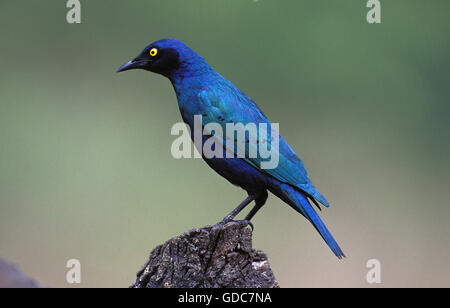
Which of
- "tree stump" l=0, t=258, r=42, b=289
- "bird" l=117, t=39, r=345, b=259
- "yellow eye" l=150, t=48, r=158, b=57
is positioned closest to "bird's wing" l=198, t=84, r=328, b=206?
"bird" l=117, t=39, r=345, b=259

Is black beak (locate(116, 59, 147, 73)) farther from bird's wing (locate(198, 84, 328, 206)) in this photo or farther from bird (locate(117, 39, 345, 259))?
bird's wing (locate(198, 84, 328, 206))

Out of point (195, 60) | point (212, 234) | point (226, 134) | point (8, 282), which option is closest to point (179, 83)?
point (195, 60)

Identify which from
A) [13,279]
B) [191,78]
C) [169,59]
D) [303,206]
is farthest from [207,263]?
[169,59]

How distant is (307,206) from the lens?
4.46 m

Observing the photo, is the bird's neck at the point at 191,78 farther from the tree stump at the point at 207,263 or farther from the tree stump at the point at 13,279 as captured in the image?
the tree stump at the point at 13,279

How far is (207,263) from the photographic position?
382cm

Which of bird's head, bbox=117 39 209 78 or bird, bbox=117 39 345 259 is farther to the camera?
bird's head, bbox=117 39 209 78

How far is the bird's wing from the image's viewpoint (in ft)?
14.9

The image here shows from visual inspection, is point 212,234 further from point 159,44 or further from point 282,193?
point 159,44

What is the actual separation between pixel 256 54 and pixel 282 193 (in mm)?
5765

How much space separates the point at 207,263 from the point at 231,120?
1.36 meters

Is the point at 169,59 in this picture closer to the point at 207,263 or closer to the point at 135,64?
the point at 135,64

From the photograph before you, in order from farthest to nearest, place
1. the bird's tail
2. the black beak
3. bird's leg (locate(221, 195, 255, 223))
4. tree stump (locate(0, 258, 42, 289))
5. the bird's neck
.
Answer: the black beak < the bird's neck < bird's leg (locate(221, 195, 255, 223)) < the bird's tail < tree stump (locate(0, 258, 42, 289))
